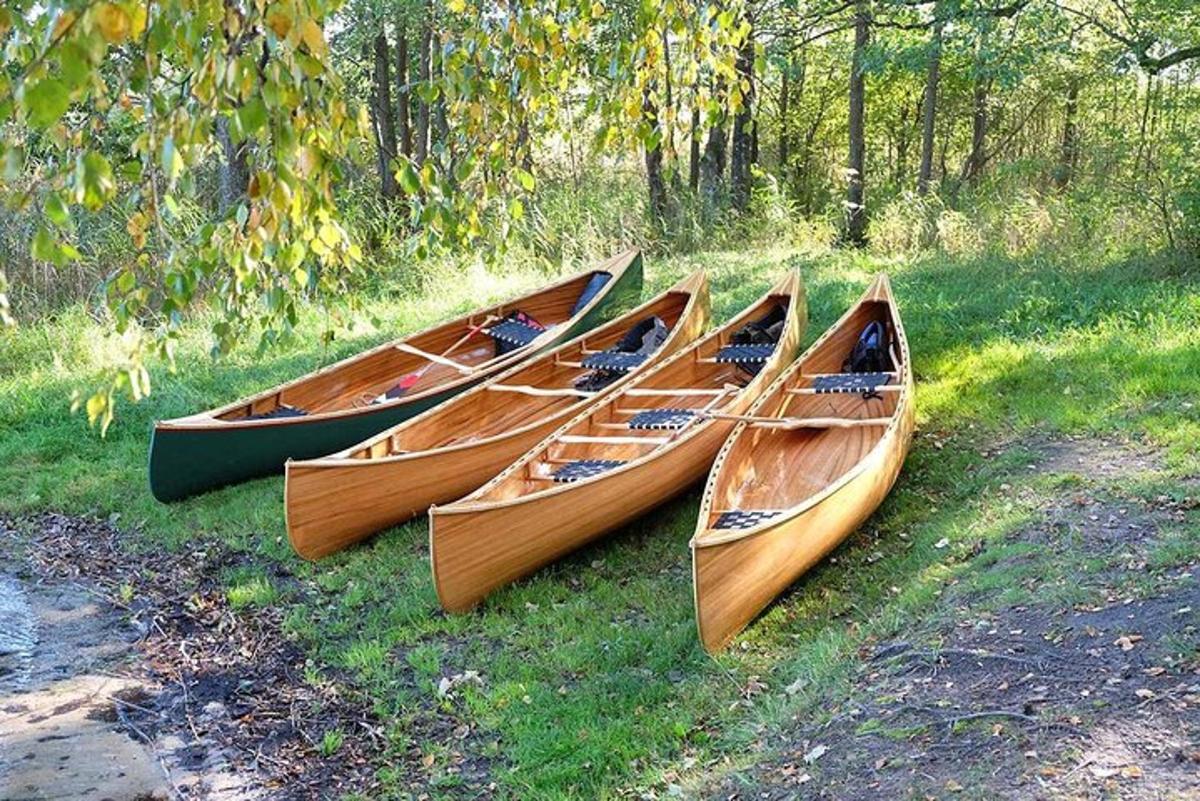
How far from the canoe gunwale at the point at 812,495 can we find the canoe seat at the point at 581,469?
0.55m

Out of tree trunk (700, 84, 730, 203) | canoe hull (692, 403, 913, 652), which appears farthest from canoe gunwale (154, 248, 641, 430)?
tree trunk (700, 84, 730, 203)

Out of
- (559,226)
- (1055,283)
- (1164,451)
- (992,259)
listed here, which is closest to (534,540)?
(1164,451)

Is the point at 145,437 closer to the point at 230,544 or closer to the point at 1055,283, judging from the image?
the point at 230,544

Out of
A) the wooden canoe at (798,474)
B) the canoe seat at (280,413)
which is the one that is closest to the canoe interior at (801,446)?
the wooden canoe at (798,474)

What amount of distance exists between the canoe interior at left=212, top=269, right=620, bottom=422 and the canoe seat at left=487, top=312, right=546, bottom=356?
88mm

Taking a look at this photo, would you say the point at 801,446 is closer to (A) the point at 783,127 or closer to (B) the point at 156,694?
(B) the point at 156,694

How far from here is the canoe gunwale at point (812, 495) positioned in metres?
4.64

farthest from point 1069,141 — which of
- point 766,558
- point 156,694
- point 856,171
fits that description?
point 156,694

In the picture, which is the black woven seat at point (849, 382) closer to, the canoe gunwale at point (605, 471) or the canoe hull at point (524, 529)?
the canoe gunwale at point (605, 471)

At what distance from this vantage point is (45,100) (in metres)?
1.38

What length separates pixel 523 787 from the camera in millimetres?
4121

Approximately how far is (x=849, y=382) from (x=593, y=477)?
1.99 metres

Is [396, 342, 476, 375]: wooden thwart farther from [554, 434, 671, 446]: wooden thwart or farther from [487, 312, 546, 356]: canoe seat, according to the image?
[554, 434, 671, 446]: wooden thwart

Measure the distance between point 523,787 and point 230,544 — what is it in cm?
318
